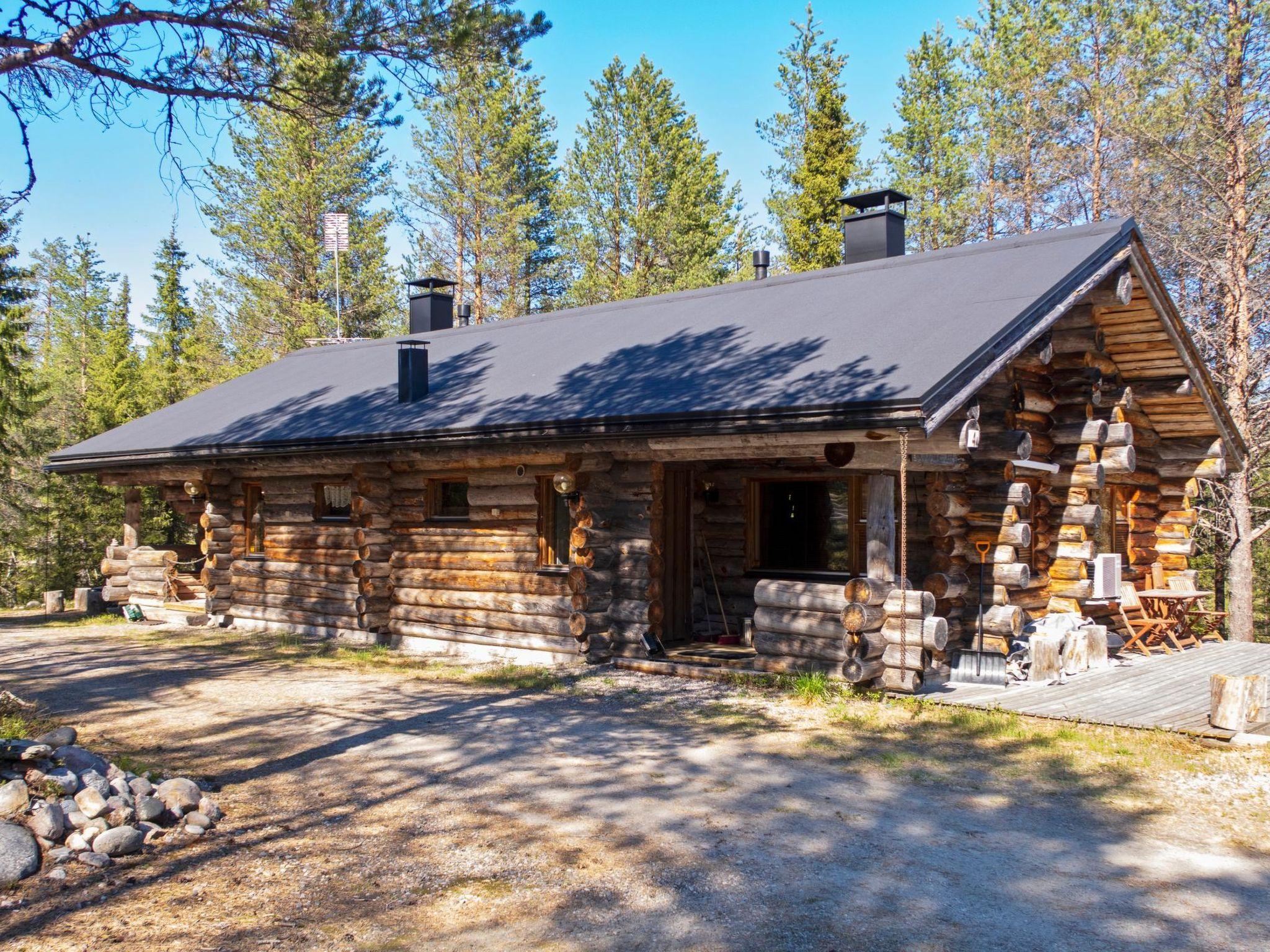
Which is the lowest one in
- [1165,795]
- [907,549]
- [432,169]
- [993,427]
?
[1165,795]

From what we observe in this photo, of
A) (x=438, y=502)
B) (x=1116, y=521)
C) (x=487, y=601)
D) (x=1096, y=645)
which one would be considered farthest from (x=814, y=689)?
(x=1116, y=521)

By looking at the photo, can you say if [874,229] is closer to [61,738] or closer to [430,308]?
[430,308]

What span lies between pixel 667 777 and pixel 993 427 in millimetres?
5834

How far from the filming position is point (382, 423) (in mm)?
12656

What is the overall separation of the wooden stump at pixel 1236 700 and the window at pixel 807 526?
3.88 meters

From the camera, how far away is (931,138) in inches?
1061

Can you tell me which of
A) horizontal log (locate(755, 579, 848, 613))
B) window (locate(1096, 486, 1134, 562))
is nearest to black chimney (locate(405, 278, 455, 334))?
horizontal log (locate(755, 579, 848, 613))

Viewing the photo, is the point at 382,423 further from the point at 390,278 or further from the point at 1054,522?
the point at 390,278

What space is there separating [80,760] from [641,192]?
25601 mm

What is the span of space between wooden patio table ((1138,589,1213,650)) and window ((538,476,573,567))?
7.50 meters

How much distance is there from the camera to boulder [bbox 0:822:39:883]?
4.78 meters

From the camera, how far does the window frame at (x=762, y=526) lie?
36.9 ft

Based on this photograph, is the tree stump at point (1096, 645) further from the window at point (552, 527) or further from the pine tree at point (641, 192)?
the pine tree at point (641, 192)

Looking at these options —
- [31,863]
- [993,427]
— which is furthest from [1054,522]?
[31,863]
